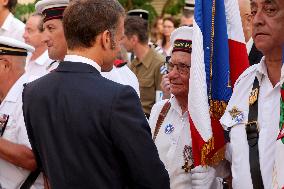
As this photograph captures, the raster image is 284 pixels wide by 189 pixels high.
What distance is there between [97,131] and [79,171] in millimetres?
236

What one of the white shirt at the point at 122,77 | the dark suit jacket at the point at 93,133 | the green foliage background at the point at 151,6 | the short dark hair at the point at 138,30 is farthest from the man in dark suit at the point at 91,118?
the green foliage background at the point at 151,6

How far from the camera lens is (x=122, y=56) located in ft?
29.1

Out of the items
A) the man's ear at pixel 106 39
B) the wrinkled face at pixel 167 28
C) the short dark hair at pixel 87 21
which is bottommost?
the wrinkled face at pixel 167 28

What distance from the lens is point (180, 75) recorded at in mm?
4426

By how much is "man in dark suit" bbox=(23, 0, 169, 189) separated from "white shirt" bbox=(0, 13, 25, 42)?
3.70 m

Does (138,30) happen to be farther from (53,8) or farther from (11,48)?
(11,48)

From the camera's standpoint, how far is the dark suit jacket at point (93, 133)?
2965mm

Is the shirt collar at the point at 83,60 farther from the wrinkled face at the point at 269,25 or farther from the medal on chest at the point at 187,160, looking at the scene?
the medal on chest at the point at 187,160

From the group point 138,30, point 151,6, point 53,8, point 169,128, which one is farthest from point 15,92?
point 151,6

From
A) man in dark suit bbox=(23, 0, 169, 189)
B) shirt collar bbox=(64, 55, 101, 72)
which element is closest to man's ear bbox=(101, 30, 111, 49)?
man in dark suit bbox=(23, 0, 169, 189)

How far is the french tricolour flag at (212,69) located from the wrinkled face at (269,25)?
1.94 feet

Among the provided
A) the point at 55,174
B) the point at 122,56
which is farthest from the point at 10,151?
the point at 122,56

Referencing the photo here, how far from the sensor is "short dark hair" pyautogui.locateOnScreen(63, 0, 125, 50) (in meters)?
3.08

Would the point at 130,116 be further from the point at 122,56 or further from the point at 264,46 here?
the point at 122,56
